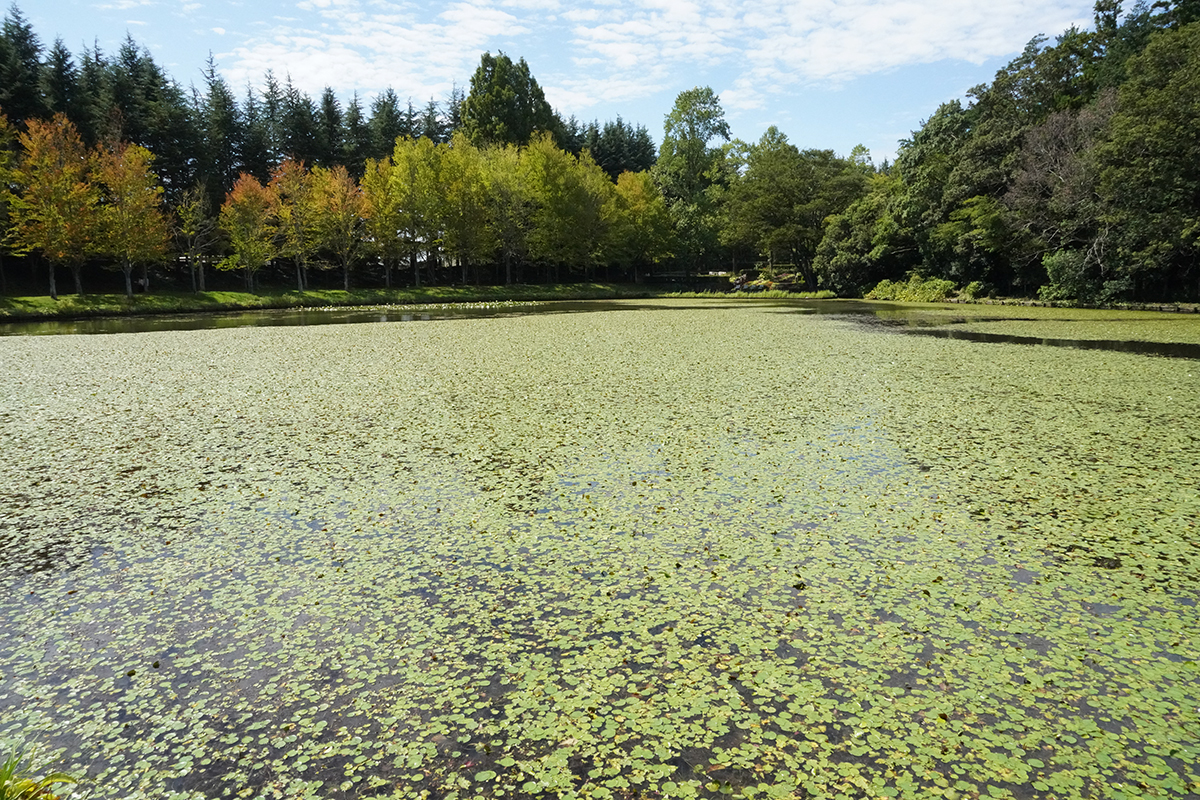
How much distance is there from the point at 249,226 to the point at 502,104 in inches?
1174

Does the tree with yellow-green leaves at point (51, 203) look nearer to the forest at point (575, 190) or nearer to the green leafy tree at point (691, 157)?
the forest at point (575, 190)

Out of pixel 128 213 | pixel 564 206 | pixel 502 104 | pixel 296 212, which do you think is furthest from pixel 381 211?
pixel 502 104

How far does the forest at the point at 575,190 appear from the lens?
27.0 meters

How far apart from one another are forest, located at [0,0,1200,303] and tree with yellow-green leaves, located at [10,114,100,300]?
13 cm

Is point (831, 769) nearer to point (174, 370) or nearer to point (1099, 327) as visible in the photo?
point (174, 370)

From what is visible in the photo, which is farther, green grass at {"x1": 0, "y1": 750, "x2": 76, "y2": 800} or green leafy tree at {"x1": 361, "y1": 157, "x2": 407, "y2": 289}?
green leafy tree at {"x1": 361, "y1": 157, "x2": 407, "y2": 289}

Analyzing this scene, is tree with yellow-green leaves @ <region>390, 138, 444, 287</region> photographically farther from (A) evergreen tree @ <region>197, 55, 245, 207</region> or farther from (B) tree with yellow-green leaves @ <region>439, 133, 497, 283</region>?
(A) evergreen tree @ <region>197, 55, 245, 207</region>

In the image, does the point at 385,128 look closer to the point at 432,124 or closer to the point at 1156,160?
the point at 432,124

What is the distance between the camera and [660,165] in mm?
61906

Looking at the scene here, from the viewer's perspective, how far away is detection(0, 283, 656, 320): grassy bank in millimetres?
31109

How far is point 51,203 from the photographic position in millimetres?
31875

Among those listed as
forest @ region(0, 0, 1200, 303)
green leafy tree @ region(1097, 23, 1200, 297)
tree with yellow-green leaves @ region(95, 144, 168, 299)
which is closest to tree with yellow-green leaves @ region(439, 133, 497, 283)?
forest @ region(0, 0, 1200, 303)

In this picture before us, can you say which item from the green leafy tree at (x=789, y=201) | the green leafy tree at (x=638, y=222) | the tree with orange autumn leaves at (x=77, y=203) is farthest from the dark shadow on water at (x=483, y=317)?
the green leafy tree at (x=638, y=222)

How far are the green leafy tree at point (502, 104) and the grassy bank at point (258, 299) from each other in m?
19.2
